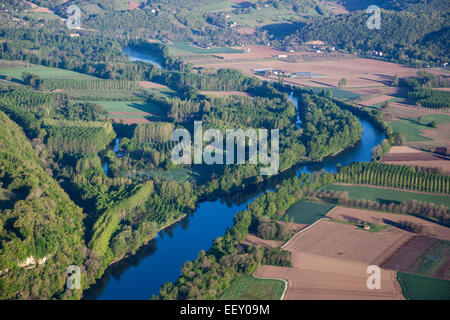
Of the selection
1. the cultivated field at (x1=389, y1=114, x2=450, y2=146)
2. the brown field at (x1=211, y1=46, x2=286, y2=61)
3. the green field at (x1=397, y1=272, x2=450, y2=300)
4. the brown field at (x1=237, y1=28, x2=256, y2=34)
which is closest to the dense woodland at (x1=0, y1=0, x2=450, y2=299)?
the cultivated field at (x1=389, y1=114, x2=450, y2=146)

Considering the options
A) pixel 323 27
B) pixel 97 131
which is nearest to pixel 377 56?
pixel 323 27

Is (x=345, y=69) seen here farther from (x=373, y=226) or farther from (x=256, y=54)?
(x=373, y=226)

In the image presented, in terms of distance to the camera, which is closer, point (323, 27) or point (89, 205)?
point (89, 205)

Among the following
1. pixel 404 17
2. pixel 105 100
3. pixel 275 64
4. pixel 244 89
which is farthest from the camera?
pixel 404 17

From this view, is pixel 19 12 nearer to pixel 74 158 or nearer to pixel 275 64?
pixel 275 64

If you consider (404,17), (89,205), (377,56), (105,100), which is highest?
(404,17)

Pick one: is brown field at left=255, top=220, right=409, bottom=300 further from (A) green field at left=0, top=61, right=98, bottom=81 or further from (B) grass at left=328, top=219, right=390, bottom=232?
(A) green field at left=0, top=61, right=98, bottom=81
